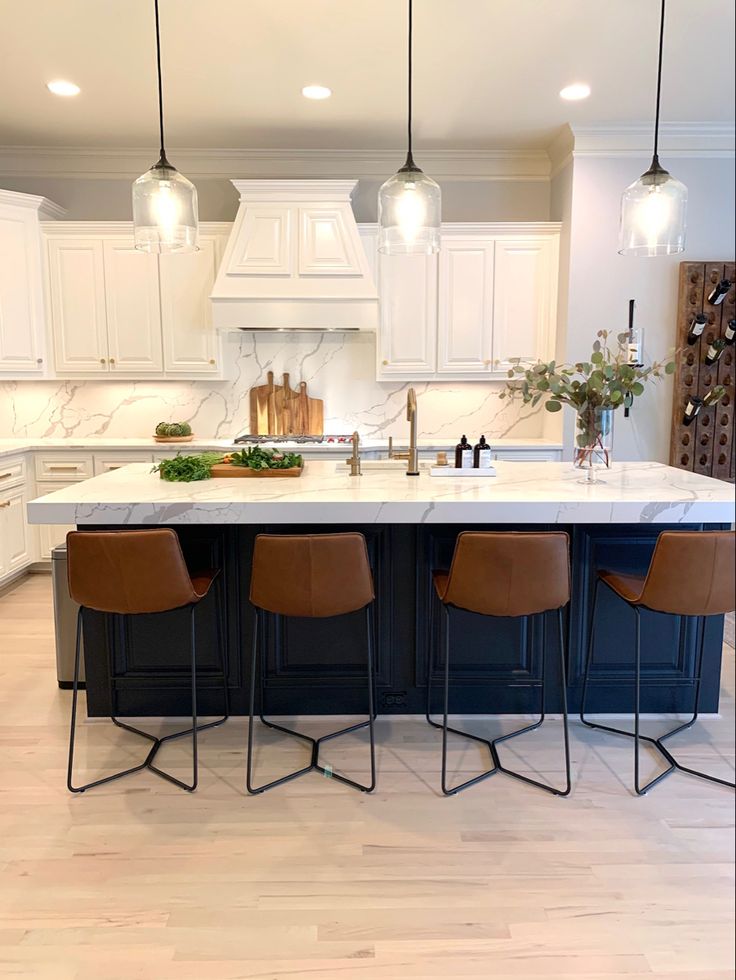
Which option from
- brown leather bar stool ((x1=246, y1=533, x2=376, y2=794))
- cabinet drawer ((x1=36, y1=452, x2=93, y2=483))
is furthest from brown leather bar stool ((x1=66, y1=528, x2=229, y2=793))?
cabinet drawer ((x1=36, y1=452, x2=93, y2=483))

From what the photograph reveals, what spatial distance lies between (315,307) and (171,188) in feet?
7.10

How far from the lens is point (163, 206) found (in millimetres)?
2385

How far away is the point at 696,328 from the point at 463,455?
214 centimetres

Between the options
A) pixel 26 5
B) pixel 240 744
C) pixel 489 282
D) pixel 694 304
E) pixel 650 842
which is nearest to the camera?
pixel 650 842

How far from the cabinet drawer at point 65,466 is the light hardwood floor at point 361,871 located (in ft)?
7.58

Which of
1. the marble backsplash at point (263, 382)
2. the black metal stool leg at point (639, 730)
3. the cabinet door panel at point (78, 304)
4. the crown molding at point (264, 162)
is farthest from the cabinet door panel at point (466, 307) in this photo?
the black metal stool leg at point (639, 730)

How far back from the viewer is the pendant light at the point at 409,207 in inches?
91.9

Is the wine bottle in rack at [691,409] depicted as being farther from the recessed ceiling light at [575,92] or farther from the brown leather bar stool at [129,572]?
the brown leather bar stool at [129,572]

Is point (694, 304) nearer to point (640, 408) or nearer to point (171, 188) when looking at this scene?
point (640, 408)

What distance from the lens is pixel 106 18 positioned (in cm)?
299

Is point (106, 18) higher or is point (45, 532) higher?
point (106, 18)

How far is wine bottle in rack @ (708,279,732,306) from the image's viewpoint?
13.5 feet

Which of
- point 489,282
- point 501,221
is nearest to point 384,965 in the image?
point 489,282

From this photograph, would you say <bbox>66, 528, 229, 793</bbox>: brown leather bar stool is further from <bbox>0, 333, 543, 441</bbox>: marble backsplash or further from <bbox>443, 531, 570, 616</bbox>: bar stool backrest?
<bbox>0, 333, 543, 441</bbox>: marble backsplash
